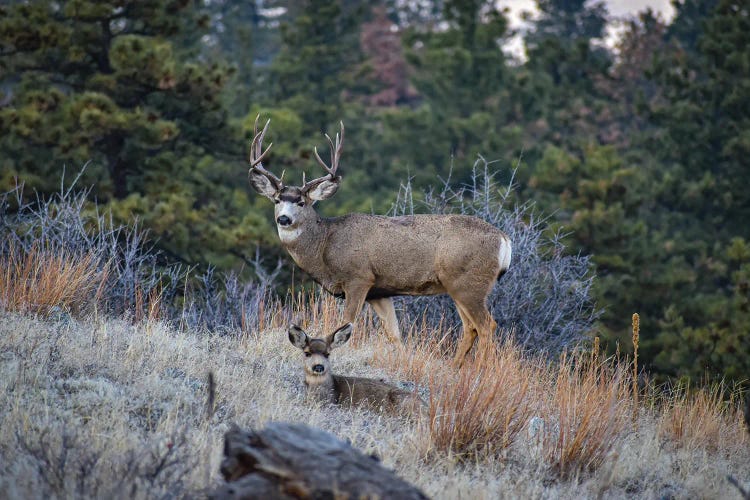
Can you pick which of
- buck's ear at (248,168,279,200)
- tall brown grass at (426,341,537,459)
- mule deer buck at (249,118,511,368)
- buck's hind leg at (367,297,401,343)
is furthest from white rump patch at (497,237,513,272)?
tall brown grass at (426,341,537,459)

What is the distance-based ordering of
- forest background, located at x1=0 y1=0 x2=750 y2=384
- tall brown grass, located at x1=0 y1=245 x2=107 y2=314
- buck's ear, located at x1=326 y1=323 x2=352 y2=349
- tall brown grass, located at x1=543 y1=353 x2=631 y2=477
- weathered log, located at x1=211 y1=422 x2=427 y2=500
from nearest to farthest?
weathered log, located at x1=211 y1=422 x2=427 y2=500
tall brown grass, located at x1=543 y1=353 x2=631 y2=477
buck's ear, located at x1=326 y1=323 x2=352 y2=349
tall brown grass, located at x1=0 y1=245 x2=107 y2=314
forest background, located at x1=0 y1=0 x2=750 y2=384

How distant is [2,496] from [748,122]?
1934 centimetres

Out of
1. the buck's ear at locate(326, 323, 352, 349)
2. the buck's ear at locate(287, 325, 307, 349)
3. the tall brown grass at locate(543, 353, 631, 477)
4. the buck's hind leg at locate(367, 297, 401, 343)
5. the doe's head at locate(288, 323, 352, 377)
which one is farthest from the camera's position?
the buck's hind leg at locate(367, 297, 401, 343)

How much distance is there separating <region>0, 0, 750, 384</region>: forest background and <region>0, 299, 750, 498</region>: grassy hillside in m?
2.30

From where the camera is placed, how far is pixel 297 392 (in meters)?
7.03

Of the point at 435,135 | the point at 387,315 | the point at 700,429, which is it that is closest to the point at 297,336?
the point at 387,315

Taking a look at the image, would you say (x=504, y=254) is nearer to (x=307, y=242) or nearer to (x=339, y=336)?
(x=307, y=242)

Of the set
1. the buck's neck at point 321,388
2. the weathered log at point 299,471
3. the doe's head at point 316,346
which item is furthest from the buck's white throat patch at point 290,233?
the weathered log at point 299,471

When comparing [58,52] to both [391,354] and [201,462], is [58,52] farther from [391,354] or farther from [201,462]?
[201,462]

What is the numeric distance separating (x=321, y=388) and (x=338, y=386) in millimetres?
246

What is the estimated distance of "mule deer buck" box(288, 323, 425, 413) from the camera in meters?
6.90

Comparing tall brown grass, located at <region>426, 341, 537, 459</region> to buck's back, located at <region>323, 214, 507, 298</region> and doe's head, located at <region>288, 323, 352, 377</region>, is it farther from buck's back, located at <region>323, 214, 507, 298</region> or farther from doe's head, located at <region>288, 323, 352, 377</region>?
buck's back, located at <region>323, 214, 507, 298</region>

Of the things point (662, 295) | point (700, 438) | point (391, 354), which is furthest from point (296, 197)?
point (662, 295)

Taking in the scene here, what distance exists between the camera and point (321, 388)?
22.9 feet
